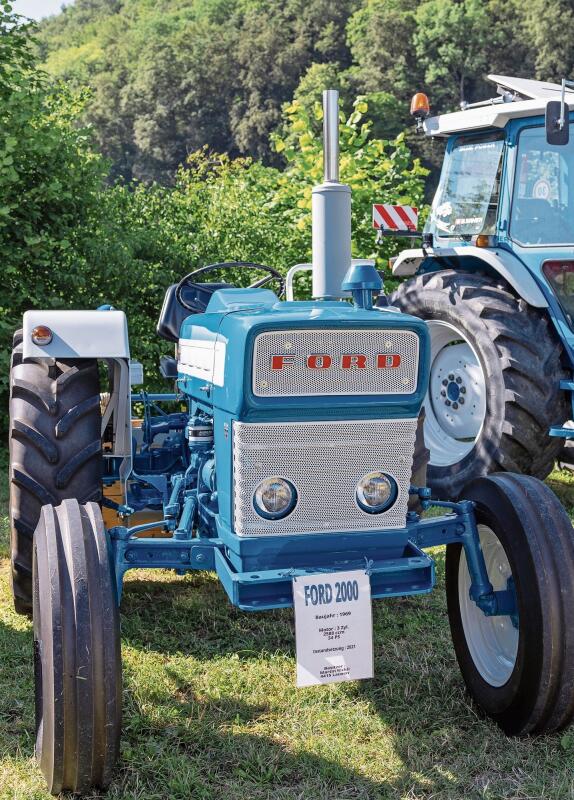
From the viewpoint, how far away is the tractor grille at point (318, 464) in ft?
8.70

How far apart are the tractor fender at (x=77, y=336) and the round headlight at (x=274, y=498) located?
42.9 inches

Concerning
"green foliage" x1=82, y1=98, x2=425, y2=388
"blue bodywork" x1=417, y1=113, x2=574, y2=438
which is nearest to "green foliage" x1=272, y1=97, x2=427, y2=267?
"green foliage" x1=82, y1=98, x2=425, y2=388

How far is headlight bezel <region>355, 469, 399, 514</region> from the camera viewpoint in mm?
2727

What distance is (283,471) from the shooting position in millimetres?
2670

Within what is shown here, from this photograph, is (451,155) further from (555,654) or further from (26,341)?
(555,654)

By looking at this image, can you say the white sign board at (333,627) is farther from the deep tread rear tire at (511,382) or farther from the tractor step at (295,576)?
the deep tread rear tire at (511,382)

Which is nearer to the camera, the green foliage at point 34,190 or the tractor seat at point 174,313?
the tractor seat at point 174,313

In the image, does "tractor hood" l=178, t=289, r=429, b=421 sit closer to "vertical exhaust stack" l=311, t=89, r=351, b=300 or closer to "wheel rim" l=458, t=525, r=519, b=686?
"wheel rim" l=458, t=525, r=519, b=686

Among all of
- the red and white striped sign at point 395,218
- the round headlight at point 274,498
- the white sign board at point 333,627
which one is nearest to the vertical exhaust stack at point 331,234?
the round headlight at point 274,498

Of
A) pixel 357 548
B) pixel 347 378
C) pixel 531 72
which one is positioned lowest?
pixel 357 548

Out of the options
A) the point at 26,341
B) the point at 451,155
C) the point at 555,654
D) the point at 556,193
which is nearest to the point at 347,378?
the point at 555,654

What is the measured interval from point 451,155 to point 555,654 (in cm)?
407

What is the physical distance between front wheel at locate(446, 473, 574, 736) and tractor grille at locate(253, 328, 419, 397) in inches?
21.6

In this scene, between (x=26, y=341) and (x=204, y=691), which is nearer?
(x=204, y=691)
